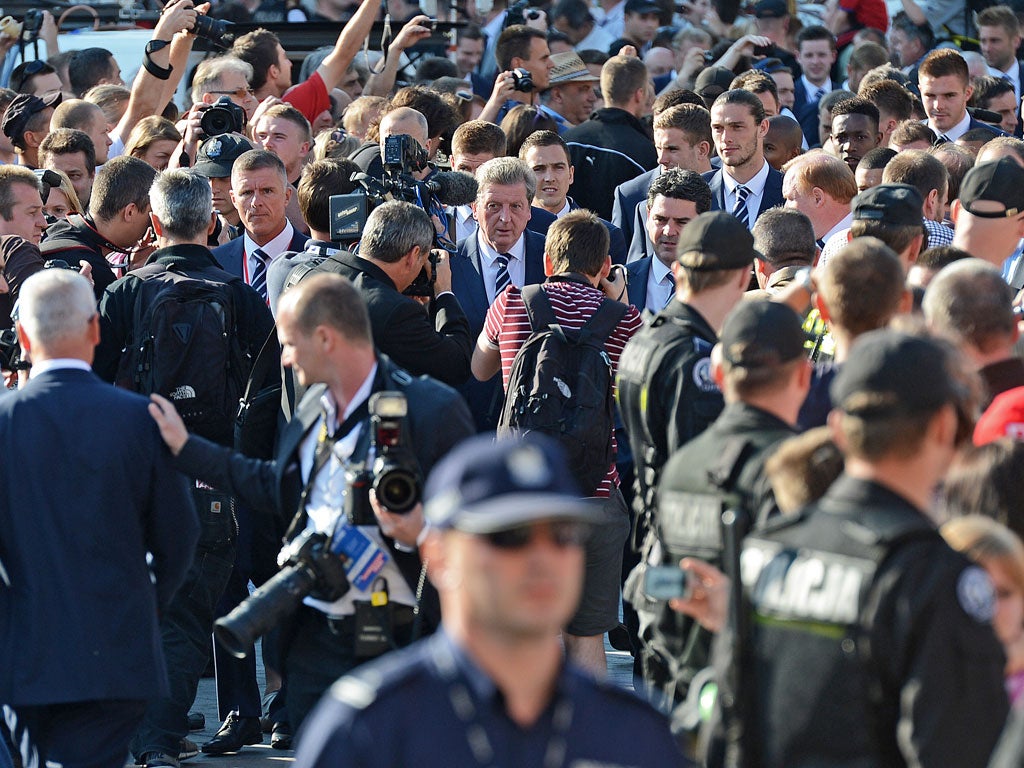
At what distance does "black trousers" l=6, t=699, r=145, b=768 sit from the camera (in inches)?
207

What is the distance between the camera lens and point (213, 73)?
10.5m

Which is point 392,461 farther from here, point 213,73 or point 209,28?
point 209,28

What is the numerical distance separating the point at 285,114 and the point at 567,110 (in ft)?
11.3

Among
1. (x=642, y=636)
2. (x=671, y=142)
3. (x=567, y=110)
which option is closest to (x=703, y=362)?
(x=642, y=636)

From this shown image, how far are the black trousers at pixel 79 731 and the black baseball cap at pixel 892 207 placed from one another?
2.94 m

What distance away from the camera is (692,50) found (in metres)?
13.3

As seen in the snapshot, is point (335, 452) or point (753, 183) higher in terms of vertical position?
point (753, 183)

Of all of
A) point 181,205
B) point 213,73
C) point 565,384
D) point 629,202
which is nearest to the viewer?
point 565,384

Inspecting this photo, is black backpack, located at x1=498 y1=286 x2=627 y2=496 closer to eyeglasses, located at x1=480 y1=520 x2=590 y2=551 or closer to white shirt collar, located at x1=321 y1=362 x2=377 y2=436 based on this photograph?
white shirt collar, located at x1=321 y1=362 x2=377 y2=436

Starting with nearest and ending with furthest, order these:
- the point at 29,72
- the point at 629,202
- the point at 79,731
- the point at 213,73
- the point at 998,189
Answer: the point at 79,731
the point at 998,189
the point at 629,202
the point at 213,73
the point at 29,72

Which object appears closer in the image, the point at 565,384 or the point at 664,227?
the point at 565,384

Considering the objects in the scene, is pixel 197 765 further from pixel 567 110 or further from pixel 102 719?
pixel 567 110

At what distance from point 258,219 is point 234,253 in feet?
0.77

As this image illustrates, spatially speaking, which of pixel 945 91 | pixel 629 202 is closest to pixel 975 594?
pixel 629 202
